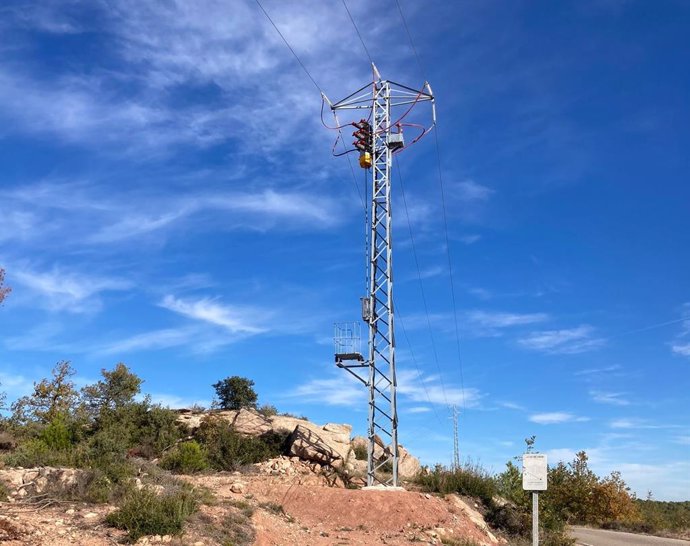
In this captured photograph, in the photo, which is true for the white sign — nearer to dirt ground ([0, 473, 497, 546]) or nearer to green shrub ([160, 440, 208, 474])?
dirt ground ([0, 473, 497, 546])

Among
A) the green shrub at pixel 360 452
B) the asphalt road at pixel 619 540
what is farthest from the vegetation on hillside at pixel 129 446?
the asphalt road at pixel 619 540

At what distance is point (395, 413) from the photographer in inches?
949

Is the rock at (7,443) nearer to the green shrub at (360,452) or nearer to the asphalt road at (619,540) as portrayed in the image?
the green shrub at (360,452)

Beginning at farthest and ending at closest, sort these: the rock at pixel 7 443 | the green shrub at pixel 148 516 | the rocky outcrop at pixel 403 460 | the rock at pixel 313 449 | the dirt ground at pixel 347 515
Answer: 1. the rocky outcrop at pixel 403 460
2. the rock at pixel 313 449
3. the rock at pixel 7 443
4. the dirt ground at pixel 347 515
5. the green shrub at pixel 148 516

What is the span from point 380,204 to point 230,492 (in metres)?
12.3

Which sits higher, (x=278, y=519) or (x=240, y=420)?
(x=240, y=420)

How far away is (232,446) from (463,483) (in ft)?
32.4

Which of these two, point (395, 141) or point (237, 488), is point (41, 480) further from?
point (395, 141)

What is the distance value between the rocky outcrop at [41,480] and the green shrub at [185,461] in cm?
746

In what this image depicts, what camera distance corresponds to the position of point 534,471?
16.3 metres

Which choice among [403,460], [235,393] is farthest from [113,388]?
[403,460]

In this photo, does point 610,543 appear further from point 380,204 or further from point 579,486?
point 380,204

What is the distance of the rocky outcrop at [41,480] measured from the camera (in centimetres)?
1622

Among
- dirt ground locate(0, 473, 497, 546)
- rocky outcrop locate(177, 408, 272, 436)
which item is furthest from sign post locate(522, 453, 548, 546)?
rocky outcrop locate(177, 408, 272, 436)
